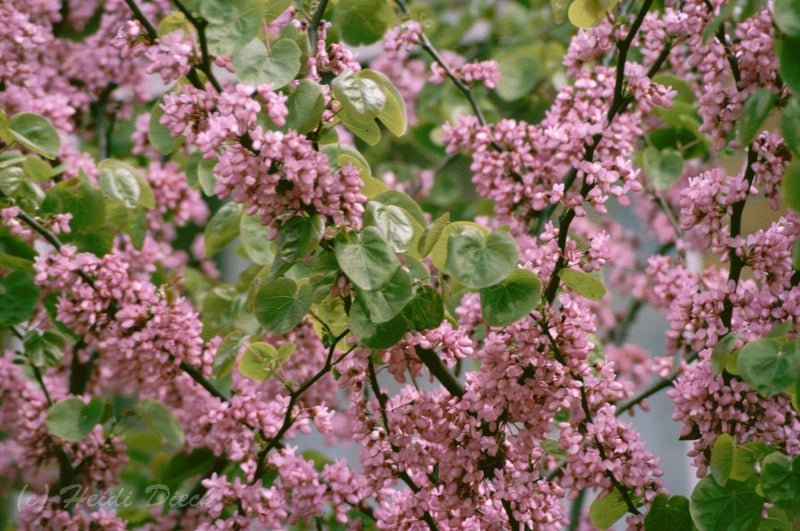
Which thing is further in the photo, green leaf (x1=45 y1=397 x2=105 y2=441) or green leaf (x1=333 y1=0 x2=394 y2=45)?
green leaf (x1=333 y1=0 x2=394 y2=45)

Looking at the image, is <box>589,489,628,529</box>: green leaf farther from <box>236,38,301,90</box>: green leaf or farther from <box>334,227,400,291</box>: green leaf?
<box>236,38,301,90</box>: green leaf

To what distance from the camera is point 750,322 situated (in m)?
1.04

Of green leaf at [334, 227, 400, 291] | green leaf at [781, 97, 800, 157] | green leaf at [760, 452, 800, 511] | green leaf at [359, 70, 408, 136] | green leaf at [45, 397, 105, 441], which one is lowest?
green leaf at [45, 397, 105, 441]

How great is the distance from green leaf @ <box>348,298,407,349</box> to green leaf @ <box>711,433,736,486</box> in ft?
1.13

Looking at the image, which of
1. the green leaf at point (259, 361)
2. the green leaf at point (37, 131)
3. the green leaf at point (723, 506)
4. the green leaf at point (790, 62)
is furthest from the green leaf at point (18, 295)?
the green leaf at point (790, 62)

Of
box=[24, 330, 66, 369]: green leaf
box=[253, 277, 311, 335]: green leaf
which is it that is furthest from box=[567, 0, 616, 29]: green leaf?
box=[24, 330, 66, 369]: green leaf

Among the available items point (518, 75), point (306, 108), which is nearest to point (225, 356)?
point (306, 108)

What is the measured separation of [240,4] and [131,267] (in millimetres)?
792

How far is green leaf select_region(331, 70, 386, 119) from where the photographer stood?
0.96 m

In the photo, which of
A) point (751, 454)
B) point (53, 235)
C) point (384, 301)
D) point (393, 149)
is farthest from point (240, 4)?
point (393, 149)

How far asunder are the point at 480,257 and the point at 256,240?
45 centimetres

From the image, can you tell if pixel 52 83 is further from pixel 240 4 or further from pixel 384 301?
pixel 384 301

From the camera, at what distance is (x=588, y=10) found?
107 cm

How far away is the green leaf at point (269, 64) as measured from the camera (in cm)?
94
